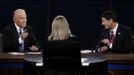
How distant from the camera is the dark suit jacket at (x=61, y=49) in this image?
11.9 ft

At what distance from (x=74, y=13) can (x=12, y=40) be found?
258 centimetres

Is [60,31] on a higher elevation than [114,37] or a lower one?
higher

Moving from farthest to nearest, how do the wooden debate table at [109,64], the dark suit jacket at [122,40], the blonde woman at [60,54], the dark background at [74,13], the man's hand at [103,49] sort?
the dark background at [74,13] < the dark suit jacket at [122,40] < the man's hand at [103,49] < the wooden debate table at [109,64] < the blonde woman at [60,54]

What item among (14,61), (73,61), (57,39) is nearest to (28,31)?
(14,61)

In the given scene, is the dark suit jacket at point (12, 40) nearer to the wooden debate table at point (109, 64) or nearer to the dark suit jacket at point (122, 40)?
the wooden debate table at point (109, 64)

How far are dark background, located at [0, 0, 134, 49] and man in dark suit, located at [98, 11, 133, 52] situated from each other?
231cm

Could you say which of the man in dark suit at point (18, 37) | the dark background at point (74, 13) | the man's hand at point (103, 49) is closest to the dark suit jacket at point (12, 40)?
the man in dark suit at point (18, 37)

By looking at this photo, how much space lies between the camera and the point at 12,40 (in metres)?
5.47

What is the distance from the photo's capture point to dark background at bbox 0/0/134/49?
7.67 metres

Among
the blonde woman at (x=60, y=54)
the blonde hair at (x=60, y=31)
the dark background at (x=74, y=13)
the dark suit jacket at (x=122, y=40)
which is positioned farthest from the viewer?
the dark background at (x=74, y=13)

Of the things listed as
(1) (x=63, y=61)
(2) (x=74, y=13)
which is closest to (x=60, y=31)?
(1) (x=63, y=61)

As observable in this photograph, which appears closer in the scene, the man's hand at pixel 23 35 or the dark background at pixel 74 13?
the man's hand at pixel 23 35

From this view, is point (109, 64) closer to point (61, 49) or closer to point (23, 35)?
point (61, 49)

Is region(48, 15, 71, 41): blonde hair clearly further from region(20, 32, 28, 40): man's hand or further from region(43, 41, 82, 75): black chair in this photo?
region(20, 32, 28, 40): man's hand
